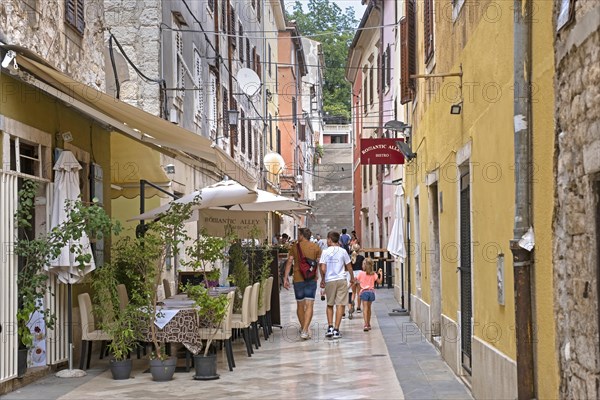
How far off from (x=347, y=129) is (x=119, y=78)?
271 ft

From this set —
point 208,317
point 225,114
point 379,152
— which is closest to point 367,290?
point 379,152

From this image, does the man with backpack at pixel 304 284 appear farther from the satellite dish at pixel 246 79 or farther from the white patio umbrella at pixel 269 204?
the satellite dish at pixel 246 79

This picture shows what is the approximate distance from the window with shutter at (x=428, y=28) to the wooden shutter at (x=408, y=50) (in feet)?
7.62

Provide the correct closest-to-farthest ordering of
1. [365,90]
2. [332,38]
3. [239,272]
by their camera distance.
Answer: [239,272] < [365,90] < [332,38]

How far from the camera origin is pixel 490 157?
8.85m

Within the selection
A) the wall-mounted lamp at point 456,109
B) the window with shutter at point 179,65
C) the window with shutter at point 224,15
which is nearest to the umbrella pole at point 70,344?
the wall-mounted lamp at point 456,109

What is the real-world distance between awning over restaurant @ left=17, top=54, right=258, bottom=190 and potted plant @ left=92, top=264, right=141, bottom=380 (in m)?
1.69

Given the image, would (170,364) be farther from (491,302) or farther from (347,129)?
(347,129)

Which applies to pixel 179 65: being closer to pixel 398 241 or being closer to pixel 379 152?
pixel 379 152

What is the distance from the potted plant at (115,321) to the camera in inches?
462

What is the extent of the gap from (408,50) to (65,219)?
8.54 meters

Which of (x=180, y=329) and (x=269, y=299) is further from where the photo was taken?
(x=269, y=299)

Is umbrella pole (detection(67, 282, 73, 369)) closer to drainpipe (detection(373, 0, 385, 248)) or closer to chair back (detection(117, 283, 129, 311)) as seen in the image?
chair back (detection(117, 283, 129, 311))

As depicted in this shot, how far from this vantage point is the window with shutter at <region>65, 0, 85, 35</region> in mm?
13094
